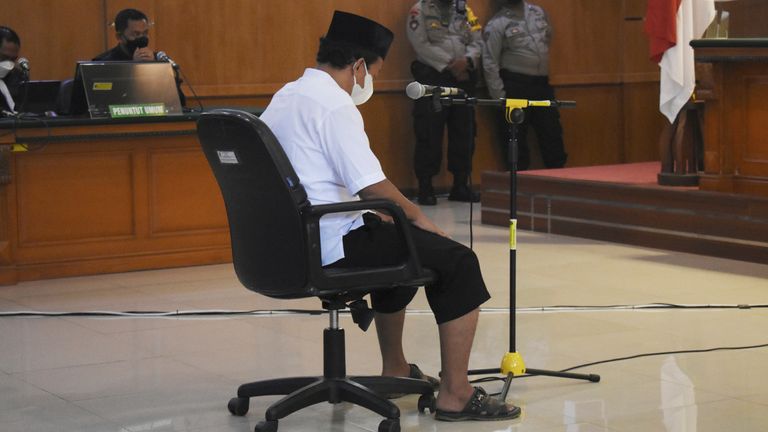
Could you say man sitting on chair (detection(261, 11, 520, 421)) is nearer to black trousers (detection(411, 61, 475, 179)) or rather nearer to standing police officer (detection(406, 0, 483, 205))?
standing police officer (detection(406, 0, 483, 205))

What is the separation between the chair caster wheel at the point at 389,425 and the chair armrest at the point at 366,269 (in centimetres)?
40

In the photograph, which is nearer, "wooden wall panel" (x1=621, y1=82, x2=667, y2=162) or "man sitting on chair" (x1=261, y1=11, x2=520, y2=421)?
"man sitting on chair" (x1=261, y1=11, x2=520, y2=421)

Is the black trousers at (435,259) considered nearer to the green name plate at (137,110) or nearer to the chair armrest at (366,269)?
the chair armrest at (366,269)

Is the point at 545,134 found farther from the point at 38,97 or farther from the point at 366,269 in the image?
the point at 366,269

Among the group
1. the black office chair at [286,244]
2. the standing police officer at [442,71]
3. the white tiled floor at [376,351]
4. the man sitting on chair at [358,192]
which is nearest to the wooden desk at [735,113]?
the white tiled floor at [376,351]

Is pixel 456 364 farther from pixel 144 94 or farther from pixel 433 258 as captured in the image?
pixel 144 94

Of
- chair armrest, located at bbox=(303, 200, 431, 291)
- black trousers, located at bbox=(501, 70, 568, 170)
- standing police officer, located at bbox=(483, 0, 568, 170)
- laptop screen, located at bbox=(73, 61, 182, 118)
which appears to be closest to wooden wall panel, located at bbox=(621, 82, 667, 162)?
black trousers, located at bbox=(501, 70, 568, 170)

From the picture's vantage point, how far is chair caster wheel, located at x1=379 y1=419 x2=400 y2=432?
372 cm

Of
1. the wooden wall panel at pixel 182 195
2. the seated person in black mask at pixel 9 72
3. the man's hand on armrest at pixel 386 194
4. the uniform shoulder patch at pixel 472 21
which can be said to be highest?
the uniform shoulder patch at pixel 472 21

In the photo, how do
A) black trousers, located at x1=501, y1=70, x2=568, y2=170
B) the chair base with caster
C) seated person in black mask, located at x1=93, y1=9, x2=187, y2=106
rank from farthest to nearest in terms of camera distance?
black trousers, located at x1=501, y1=70, x2=568, y2=170
seated person in black mask, located at x1=93, y1=9, x2=187, y2=106
the chair base with caster

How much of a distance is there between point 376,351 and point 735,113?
3.06 meters

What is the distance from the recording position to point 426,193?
9875 millimetres

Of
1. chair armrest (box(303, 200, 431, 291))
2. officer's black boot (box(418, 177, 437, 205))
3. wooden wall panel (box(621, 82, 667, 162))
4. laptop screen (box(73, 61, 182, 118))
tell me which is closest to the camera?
chair armrest (box(303, 200, 431, 291))

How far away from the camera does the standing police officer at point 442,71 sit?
9750mm
